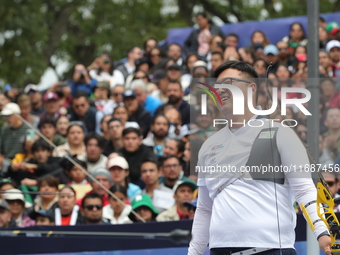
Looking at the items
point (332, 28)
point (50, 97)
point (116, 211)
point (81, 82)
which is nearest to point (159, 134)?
point (116, 211)

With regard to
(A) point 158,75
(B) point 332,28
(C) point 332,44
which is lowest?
(A) point 158,75

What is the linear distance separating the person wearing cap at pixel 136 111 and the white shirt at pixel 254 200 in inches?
304

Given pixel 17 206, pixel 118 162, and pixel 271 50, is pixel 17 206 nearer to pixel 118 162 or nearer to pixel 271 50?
pixel 118 162

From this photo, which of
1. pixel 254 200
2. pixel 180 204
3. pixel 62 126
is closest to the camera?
pixel 254 200

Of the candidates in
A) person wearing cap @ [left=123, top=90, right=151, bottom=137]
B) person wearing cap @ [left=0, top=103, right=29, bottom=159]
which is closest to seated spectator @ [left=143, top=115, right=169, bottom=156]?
person wearing cap @ [left=123, top=90, right=151, bottom=137]

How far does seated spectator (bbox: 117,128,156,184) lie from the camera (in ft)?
37.4

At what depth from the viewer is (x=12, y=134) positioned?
531 inches

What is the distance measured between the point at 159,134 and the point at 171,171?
1593 millimetres

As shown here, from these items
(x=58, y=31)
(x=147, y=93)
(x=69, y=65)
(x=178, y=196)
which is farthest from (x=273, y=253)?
(x=69, y=65)

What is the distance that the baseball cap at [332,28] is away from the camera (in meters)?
14.4

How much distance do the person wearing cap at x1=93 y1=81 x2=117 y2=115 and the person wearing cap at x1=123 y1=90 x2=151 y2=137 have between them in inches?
29.6

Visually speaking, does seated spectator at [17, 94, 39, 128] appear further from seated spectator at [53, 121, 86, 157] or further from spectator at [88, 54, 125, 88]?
seated spectator at [53, 121, 86, 157]

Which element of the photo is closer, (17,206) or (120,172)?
(17,206)

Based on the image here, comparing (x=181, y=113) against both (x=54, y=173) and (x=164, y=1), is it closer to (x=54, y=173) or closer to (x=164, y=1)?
(x=54, y=173)
